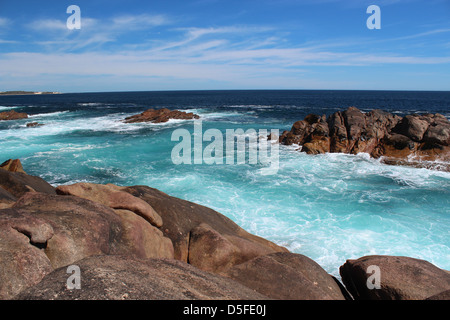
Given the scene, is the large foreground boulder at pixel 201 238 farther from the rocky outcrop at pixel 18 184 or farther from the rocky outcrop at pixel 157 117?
the rocky outcrop at pixel 157 117

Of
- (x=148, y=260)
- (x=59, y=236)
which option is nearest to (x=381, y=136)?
(x=148, y=260)

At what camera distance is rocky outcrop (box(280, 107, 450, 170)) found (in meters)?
22.0

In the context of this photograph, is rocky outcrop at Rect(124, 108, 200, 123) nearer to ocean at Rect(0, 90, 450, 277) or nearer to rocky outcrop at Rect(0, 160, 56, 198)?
ocean at Rect(0, 90, 450, 277)

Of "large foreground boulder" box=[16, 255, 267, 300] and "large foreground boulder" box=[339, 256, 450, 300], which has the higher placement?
"large foreground boulder" box=[16, 255, 267, 300]

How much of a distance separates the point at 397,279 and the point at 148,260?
5525mm

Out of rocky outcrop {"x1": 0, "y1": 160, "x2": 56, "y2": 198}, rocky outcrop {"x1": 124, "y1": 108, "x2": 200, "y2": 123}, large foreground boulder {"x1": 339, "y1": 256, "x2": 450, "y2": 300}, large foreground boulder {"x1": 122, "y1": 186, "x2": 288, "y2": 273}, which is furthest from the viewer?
rocky outcrop {"x1": 124, "y1": 108, "x2": 200, "y2": 123}

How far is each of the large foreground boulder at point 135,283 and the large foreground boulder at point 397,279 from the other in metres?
3.22

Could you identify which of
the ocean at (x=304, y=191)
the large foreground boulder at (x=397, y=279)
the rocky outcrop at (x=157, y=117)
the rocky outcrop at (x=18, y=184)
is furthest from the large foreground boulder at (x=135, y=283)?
the rocky outcrop at (x=157, y=117)

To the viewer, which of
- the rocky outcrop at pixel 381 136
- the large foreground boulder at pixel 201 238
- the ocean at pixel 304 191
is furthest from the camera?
the rocky outcrop at pixel 381 136

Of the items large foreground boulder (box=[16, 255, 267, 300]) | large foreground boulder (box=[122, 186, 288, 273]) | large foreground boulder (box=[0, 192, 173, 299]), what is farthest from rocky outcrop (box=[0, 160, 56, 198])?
large foreground boulder (box=[16, 255, 267, 300])

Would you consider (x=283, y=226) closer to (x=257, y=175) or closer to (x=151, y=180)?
(x=257, y=175)

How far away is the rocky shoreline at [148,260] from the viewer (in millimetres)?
4219

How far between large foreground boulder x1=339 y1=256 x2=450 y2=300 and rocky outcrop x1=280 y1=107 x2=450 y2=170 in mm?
17947

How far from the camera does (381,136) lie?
24.8 metres
